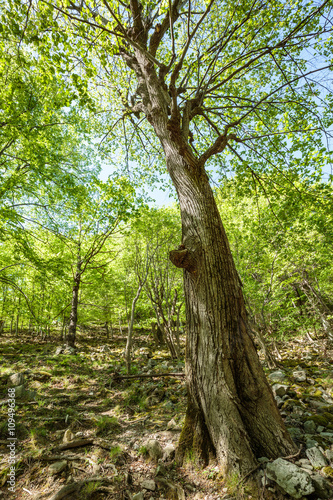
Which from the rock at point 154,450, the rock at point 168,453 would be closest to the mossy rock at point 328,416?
the rock at point 168,453

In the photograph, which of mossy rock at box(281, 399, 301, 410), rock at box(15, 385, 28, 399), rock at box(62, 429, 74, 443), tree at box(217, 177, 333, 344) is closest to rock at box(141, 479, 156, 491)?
rock at box(62, 429, 74, 443)

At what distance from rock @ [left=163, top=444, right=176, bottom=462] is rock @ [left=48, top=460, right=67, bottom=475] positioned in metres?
1.06

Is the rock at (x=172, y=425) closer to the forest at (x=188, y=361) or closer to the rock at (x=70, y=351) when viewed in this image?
the forest at (x=188, y=361)

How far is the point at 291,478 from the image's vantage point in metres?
1.58

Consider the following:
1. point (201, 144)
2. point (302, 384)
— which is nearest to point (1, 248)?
point (201, 144)

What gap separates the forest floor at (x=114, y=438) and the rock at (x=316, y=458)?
0.15 feet

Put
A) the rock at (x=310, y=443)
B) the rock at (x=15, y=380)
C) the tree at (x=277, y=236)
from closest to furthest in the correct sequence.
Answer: the rock at (x=310, y=443)
the rock at (x=15, y=380)
the tree at (x=277, y=236)

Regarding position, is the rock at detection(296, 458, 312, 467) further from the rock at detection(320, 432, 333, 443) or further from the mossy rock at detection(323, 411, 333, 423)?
the mossy rock at detection(323, 411, 333, 423)

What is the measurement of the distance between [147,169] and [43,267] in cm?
446

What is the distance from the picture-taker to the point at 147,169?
7.11 m

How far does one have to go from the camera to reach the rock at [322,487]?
1.54 m

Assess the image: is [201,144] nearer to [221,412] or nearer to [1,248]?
[221,412]

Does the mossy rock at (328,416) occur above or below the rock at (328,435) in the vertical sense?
below

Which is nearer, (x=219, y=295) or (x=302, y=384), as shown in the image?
(x=219, y=295)
